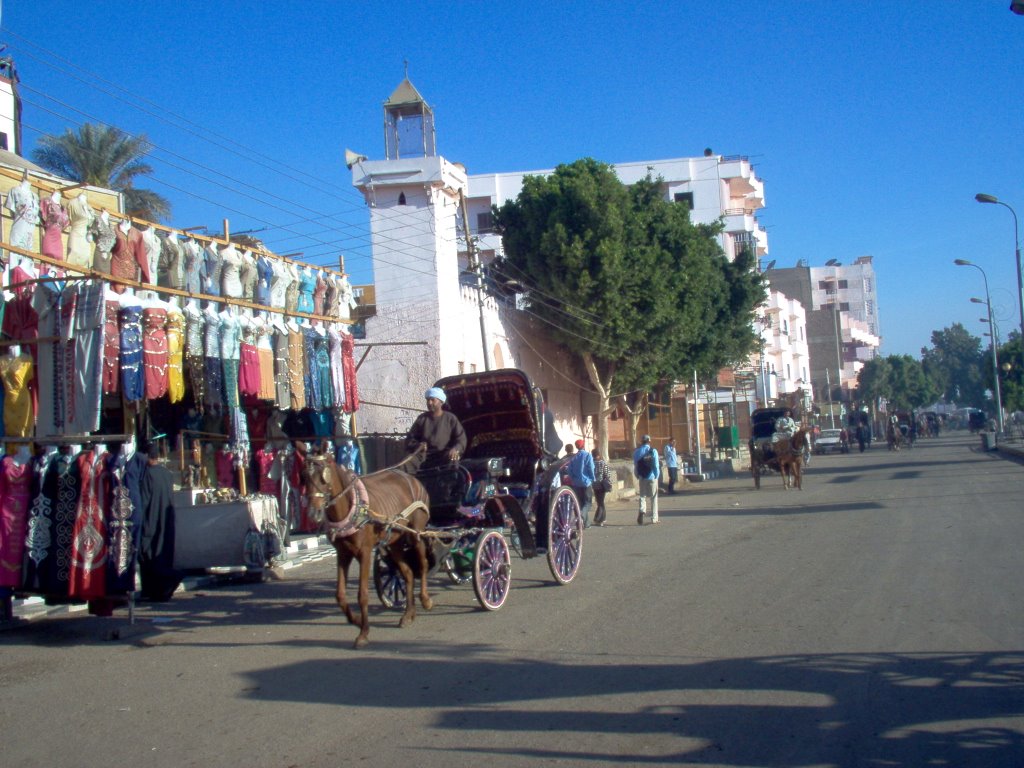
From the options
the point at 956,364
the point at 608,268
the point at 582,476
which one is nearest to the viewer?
the point at 582,476

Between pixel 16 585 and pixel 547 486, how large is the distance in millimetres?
5783

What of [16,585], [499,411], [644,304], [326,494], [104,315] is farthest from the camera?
[644,304]

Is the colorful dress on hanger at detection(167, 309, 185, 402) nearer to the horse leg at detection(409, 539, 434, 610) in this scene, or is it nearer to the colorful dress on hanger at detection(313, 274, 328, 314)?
the colorful dress on hanger at detection(313, 274, 328, 314)

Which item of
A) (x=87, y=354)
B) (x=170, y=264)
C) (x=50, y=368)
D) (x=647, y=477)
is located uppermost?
(x=170, y=264)

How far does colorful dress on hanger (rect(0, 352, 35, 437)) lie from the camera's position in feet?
35.0

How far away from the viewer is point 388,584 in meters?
10.6

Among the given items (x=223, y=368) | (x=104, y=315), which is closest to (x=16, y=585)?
(x=104, y=315)

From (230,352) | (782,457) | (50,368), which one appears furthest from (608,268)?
(50,368)

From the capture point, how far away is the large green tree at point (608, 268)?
29781mm

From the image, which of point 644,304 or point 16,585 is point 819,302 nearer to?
point 644,304

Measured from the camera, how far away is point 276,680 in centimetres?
735

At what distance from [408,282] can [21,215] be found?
15.7m

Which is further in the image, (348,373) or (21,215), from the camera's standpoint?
(348,373)

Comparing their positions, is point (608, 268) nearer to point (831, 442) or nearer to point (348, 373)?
point (348, 373)
